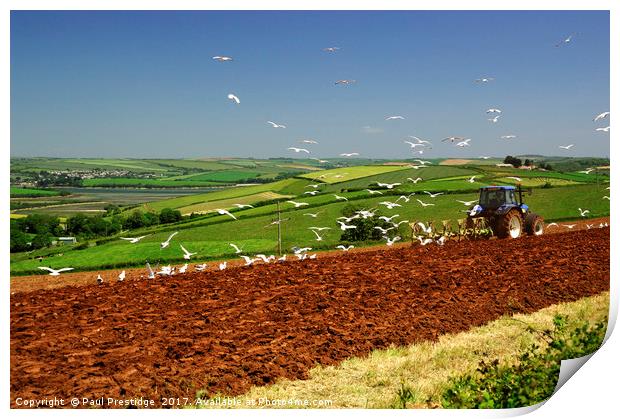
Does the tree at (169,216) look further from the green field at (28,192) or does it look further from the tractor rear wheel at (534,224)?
the tractor rear wheel at (534,224)

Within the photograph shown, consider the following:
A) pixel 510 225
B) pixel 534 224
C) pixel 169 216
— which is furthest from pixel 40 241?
pixel 534 224

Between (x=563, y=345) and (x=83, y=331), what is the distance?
15.2ft

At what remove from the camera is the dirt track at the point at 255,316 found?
197 inches

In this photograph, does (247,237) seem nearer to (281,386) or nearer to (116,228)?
(116,228)

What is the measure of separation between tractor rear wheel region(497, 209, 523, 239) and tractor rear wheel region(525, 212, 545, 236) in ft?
0.59

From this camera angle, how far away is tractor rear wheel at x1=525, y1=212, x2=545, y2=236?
12.8 meters

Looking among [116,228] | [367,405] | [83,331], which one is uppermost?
[116,228]

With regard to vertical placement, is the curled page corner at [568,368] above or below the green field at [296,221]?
below

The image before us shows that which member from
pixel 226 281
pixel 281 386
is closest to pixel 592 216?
pixel 226 281

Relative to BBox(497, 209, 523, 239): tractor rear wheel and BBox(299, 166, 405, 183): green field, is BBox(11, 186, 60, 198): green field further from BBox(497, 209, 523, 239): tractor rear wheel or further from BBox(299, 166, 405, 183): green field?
BBox(497, 209, 523, 239): tractor rear wheel

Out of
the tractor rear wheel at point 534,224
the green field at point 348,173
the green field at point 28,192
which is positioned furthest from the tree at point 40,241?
the tractor rear wheel at point 534,224

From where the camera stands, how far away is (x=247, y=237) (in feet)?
41.5

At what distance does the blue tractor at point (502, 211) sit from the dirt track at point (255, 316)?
3251 mm

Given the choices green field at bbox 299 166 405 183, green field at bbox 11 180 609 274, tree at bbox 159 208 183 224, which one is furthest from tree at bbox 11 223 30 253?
green field at bbox 299 166 405 183
